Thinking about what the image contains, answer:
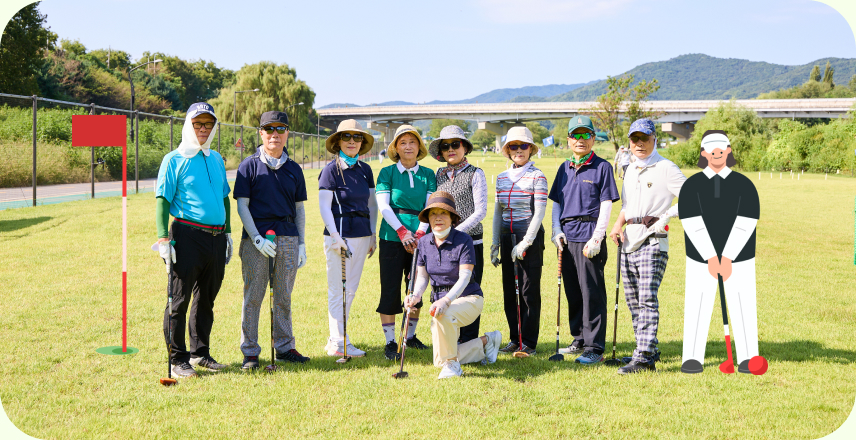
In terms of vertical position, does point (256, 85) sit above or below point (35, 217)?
above

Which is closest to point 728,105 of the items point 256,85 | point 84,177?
point 256,85

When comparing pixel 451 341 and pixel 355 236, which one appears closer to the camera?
pixel 451 341

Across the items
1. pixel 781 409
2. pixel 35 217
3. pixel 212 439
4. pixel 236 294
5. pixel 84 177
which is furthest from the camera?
pixel 84 177

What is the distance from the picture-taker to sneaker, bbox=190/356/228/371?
17.9ft

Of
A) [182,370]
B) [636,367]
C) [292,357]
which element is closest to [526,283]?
[636,367]

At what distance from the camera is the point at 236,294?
8.73m

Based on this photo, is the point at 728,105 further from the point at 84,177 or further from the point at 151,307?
the point at 151,307

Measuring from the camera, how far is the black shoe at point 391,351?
588 cm

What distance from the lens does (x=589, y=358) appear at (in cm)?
577

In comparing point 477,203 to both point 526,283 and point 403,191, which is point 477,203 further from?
point 526,283

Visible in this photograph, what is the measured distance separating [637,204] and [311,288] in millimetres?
5399

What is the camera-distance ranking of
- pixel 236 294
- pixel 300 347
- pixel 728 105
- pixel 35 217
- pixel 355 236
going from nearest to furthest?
pixel 355 236
pixel 300 347
pixel 236 294
pixel 35 217
pixel 728 105

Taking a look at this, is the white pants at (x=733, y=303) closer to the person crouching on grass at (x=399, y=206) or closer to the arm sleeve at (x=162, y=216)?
the person crouching on grass at (x=399, y=206)

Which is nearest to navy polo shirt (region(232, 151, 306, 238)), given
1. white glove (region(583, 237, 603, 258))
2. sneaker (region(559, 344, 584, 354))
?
white glove (region(583, 237, 603, 258))
